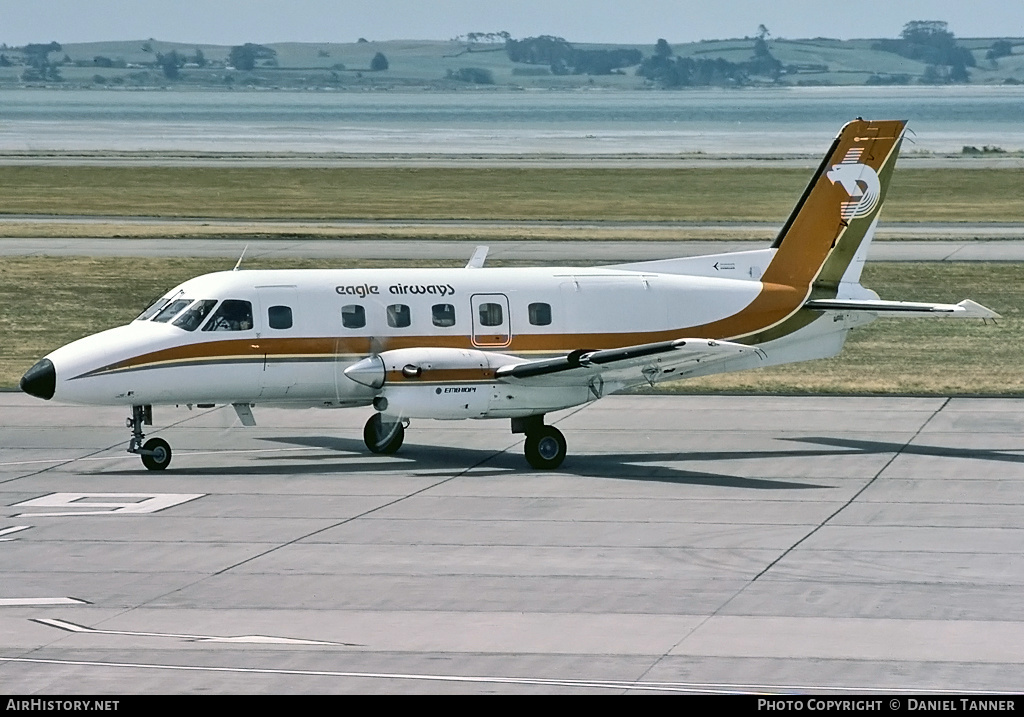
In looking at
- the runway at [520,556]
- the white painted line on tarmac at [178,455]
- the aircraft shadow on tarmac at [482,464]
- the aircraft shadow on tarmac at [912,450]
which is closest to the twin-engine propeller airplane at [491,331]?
the aircraft shadow on tarmac at [482,464]

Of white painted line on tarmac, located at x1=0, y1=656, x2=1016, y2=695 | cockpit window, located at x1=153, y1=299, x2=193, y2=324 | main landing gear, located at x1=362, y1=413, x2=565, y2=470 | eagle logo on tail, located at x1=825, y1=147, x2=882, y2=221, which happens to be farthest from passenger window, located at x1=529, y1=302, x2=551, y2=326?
white painted line on tarmac, located at x1=0, y1=656, x2=1016, y2=695

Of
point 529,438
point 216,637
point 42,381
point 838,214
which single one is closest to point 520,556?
point 216,637

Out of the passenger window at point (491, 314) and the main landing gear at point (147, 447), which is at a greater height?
the passenger window at point (491, 314)

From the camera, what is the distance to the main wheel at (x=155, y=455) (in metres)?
23.9

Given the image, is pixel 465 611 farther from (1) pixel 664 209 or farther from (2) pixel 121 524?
(1) pixel 664 209

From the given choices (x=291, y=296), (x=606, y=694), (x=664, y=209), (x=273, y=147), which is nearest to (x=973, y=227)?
(x=664, y=209)

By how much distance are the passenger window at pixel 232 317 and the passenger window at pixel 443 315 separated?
106 inches

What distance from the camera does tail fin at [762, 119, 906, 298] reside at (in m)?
26.3

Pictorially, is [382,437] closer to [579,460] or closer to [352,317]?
[352,317]

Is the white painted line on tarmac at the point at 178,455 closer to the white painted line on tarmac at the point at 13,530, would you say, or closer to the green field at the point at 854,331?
the white painted line on tarmac at the point at 13,530

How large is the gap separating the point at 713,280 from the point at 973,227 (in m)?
39.9

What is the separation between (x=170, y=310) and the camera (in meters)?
24.3

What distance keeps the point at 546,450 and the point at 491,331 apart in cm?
208

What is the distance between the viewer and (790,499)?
21484 millimetres
